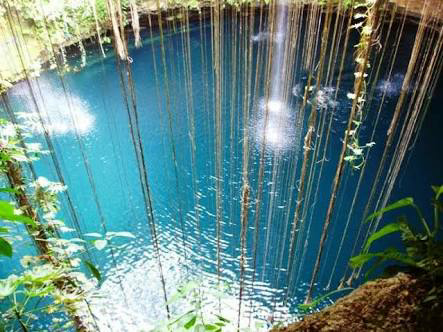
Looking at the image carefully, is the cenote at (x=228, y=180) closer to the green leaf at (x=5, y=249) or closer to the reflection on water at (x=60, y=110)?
the reflection on water at (x=60, y=110)

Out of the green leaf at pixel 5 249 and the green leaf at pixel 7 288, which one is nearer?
the green leaf at pixel 5 249

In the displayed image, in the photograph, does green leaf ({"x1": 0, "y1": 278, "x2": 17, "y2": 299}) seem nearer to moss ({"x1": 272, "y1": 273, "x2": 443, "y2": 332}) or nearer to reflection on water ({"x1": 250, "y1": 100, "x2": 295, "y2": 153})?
moss ({"x1": 272, "y1": 273, "x2": 443, "y2": 332})

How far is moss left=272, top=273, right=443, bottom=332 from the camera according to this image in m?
0.72

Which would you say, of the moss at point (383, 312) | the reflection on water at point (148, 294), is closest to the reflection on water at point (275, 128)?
the reflection on water at point (148, 294)

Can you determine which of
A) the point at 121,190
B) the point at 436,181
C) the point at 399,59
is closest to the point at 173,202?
the point at 121,190

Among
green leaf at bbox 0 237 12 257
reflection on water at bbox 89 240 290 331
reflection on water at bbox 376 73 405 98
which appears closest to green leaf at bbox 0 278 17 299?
green leaf at bbox 0 237 12 257

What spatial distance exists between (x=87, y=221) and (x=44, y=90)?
4.49 meters

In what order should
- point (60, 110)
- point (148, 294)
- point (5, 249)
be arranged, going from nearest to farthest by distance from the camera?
point (5, 249) → point (148, 294) → point (60, 110)

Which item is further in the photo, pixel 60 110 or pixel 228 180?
pixel 60 110

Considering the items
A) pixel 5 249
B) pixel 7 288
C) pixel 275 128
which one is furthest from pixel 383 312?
pixel 275 128

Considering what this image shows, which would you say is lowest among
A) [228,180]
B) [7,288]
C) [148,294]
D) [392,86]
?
[148,294]

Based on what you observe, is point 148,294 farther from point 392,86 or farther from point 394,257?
point 392,86

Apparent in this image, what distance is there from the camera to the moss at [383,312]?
2.38ft

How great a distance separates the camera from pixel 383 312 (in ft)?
2.49
